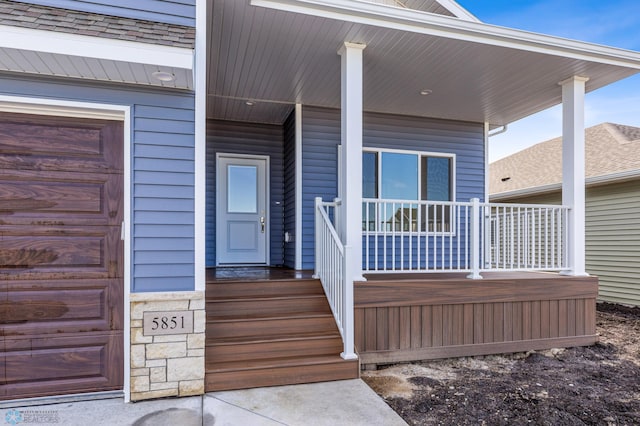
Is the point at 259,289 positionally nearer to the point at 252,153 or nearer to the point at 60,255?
the point at 60,255

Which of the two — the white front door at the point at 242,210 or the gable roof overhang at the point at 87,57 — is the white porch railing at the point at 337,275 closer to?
the gable roof overhang at the point at 87,57

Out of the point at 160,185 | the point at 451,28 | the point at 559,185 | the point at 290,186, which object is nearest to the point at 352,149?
the point at 451,28

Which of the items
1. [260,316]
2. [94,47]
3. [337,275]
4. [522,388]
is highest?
[94,47]

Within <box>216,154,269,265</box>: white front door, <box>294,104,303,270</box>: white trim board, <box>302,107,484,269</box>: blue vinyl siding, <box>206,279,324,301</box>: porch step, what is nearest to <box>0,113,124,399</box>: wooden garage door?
<box>206,279,324,301</box>: porch step

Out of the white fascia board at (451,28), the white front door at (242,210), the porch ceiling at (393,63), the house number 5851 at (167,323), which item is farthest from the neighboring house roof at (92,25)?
the white front door at (242,210)

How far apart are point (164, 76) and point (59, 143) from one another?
3.22ft

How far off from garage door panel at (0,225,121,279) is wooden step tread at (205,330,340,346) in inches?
41.5

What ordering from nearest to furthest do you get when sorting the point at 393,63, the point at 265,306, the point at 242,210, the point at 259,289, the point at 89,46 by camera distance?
the point at 89,46
the point at 265,306
the point at 259,289
the point at 393,63
the point at 242,210

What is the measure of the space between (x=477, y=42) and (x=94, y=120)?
3645mm

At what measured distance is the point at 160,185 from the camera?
3.14 meters

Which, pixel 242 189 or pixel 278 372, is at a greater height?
pixel 242 189

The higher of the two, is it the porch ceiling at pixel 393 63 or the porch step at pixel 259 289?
the porch ceiling at pixel 393 63

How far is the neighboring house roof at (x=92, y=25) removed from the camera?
2.60m

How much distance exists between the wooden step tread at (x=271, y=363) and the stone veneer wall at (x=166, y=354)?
0.55 feet
